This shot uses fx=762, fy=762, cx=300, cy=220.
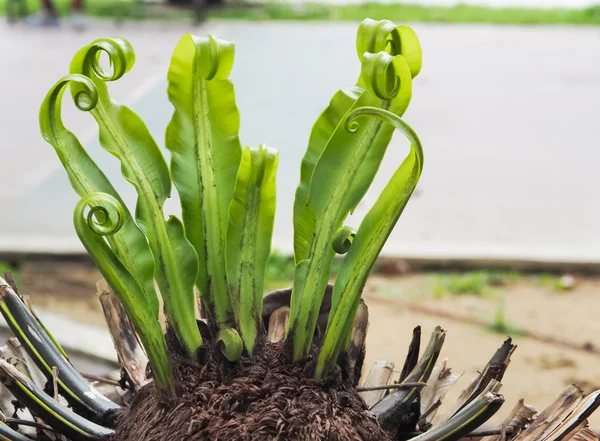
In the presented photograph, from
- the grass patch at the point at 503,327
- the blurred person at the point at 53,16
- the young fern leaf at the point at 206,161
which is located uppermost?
the blurred person at the point at 53,16

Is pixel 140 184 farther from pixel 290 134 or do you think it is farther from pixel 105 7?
pixel 105 7

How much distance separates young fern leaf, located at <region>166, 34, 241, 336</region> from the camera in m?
0.77

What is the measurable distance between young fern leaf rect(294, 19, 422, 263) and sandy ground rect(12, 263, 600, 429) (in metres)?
1.49

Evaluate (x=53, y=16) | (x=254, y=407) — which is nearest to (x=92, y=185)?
(x=254, y=407)

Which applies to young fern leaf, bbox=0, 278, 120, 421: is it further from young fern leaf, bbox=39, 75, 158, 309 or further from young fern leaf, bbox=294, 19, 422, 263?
young fern leaf, bbox=294, 19, 422, 263

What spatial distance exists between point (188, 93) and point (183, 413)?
32 centimetres

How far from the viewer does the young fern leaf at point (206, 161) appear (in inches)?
30.3

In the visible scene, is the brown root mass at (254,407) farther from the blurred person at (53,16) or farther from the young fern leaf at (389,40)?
the blurred person at (53,16)

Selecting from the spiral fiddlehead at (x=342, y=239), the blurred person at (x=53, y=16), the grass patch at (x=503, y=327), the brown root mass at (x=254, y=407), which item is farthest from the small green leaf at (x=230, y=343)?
the blurred person at (x=53, y=16)

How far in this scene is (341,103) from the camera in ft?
2.50

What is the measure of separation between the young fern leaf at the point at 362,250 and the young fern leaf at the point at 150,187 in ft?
0.46

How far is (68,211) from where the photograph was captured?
332cm

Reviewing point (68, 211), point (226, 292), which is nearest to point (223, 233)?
point (226, 292)

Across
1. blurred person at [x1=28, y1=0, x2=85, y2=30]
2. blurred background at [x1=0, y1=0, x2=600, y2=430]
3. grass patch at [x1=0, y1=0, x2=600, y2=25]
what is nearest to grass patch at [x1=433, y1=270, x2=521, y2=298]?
blurred background at [x1=0, y1=0, x2=600, y2=430]
